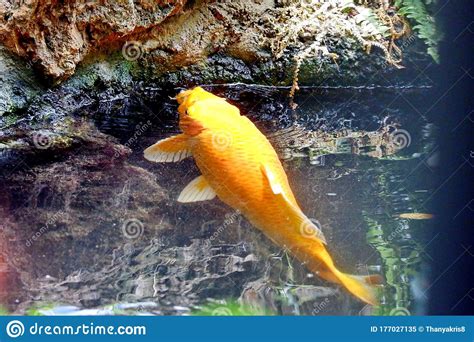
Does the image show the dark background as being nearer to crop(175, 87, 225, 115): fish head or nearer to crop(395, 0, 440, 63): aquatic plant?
crop(395, 0, 440, 63): aquatic plant

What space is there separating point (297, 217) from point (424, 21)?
0.61 metres

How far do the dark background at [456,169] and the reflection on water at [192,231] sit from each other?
3 centimetres

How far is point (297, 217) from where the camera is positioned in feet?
3.56

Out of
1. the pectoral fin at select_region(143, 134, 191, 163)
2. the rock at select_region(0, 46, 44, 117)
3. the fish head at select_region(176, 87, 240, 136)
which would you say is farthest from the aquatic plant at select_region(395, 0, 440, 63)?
the rock at select_region(0, 46, 44, 117)

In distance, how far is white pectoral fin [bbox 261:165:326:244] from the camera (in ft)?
3.54

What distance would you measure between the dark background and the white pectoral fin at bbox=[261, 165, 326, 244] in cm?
23

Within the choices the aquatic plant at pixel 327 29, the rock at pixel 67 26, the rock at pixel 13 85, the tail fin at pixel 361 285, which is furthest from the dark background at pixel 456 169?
the rock at pixel 13 85

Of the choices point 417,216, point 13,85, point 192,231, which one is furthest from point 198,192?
point 13,85

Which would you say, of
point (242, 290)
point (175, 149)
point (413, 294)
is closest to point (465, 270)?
point (413, 294)

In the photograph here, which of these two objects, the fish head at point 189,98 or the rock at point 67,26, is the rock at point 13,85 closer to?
the rock at point 67,26

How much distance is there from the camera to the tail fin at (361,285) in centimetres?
105

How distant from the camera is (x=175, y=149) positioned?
1218 millimetres

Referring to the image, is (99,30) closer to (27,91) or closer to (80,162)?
(27,91)

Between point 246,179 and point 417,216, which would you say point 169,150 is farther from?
point 417,216
